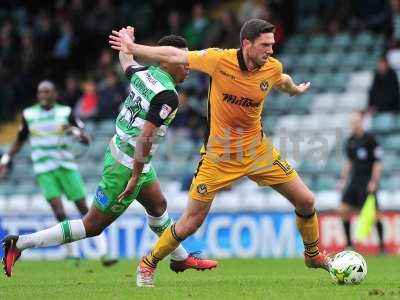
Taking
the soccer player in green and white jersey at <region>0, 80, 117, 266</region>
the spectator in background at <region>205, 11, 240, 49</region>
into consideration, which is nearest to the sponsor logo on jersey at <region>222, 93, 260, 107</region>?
the soccer player in green and white jersey at <region>0, 80, 117, 266</region>

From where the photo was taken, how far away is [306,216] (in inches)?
411

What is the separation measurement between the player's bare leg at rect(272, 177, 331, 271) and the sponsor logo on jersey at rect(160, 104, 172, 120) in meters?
1.29

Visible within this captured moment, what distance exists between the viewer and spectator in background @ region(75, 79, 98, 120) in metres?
22.8

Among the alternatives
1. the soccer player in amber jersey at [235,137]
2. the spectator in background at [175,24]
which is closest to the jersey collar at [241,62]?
the soccer player in amber jersey at [235,137]

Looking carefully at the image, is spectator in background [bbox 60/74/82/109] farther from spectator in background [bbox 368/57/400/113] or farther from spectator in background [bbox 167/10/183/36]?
spectator in background [bbox 368/57/400/113]

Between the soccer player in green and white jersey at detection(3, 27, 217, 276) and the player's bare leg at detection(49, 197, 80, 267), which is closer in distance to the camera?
the soccer player in green and white jersey at detection(3, 27, 217, 276)

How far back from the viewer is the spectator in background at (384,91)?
63.5ft

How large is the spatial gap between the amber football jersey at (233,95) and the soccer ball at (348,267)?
135cm

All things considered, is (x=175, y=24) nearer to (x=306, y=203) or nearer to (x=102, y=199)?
(x=102, y=199)

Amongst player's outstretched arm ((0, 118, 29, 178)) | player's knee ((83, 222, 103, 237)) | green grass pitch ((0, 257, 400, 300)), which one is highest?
player's outstretched arm ((0, 118, 29, 178))

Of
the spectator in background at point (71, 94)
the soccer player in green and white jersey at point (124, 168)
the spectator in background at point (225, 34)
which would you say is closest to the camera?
the soccer player in green and white jersey at point (124, 168)

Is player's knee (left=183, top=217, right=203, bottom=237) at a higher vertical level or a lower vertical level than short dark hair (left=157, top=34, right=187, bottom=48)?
lower

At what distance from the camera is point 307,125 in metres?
20.8

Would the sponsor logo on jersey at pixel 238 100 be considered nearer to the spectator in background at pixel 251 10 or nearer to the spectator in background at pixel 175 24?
the spectator in background at pixel 251 10
